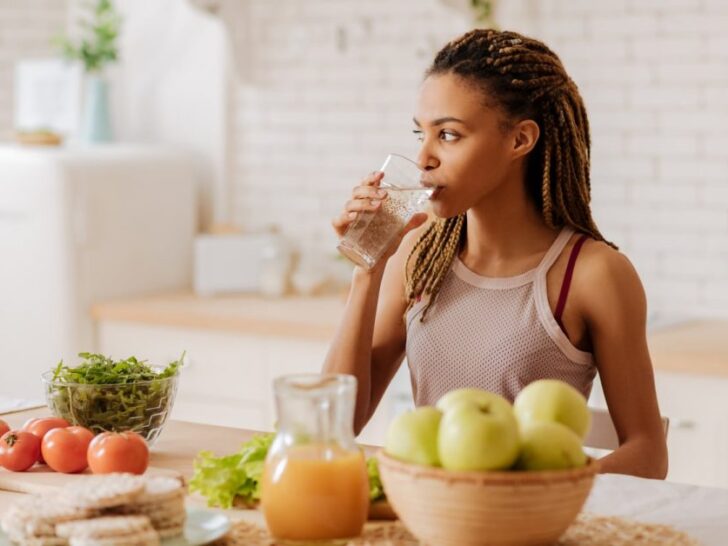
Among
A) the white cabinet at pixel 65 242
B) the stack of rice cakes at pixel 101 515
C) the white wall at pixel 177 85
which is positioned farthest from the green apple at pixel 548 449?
the white wall at pixel 177 85

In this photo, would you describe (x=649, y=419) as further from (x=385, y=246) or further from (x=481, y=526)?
(x=481, y=526)

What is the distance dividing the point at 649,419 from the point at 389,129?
2377 millimetres

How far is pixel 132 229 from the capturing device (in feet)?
15.0

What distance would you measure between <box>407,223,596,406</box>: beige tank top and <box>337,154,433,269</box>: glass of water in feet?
0.85

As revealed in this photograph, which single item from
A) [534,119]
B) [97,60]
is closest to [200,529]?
[534,119]

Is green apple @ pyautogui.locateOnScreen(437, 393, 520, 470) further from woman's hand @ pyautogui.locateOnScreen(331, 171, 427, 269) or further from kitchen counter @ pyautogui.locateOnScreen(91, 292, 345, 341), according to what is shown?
kitchen counter @ pyautogui.locateOnScreen(91, 292, 345, 341)

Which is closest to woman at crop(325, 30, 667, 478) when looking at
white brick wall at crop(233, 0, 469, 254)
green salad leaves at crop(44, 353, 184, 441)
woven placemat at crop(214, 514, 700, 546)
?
green salad leaves at crop(44, 353, 184, 441)

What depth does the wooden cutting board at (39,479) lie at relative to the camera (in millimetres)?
1857

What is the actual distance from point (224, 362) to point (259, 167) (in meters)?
0.93

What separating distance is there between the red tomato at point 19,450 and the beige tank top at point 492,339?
81cm

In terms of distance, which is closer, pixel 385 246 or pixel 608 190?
pixel 385 246

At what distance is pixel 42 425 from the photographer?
199cm

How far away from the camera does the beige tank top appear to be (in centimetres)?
237

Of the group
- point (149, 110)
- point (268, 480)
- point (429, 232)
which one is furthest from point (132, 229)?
point (268, 480)
